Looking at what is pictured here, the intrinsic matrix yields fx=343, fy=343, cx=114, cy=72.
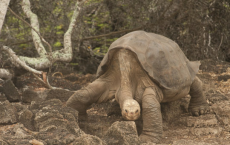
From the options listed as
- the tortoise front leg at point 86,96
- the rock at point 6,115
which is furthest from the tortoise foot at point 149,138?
the rock at point 6,115

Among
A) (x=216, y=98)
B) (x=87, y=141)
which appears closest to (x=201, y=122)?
(x=216, y=98)

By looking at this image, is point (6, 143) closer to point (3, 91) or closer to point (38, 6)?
point (3, 91)

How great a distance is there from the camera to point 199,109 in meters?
4.78

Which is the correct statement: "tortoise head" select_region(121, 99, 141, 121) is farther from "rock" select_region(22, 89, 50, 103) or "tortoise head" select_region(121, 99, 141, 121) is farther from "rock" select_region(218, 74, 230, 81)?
"rock" select_region(218, 74, 230, 81)

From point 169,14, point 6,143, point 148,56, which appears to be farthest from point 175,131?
point 169,14

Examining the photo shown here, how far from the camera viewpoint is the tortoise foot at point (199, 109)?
15.7ft

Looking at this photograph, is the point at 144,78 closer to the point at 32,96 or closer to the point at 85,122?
the point at 85,122

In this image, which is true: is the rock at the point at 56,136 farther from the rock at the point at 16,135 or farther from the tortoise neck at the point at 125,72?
the tortoise neck at the point at 125,72

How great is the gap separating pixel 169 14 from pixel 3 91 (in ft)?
15.0

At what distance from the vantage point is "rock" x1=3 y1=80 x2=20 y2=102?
4.65 m

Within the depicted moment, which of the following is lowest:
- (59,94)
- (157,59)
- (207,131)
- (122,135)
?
(207,131)

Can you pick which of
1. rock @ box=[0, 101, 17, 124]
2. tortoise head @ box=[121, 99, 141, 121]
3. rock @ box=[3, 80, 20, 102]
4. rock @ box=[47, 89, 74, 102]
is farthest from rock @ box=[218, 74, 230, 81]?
rock @ box=[0, 101, 17, 124]

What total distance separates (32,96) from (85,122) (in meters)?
1.24

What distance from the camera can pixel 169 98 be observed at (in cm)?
437
